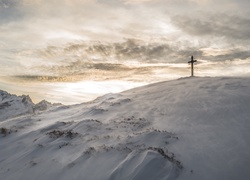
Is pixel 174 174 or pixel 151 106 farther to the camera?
pixel 151 106

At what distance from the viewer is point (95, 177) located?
7.12 metres

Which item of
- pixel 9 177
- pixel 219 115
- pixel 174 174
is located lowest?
pixel 9 177

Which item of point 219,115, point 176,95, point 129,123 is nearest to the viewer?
point 219,115

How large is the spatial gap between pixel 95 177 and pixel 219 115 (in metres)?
6.19

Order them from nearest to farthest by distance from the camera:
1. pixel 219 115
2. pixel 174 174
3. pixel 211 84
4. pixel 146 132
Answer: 1. pixel 174 174
2. pixel 146 132
3. pixel 219 115
4. pixel 211 84

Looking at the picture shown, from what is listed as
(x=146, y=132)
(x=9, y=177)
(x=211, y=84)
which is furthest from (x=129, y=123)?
(x=211, y=84)

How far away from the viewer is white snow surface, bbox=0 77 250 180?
276 inches

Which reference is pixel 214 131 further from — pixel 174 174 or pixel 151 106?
pixel 151 106

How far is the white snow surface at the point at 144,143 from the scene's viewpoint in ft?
23.0

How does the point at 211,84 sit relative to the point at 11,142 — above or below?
above

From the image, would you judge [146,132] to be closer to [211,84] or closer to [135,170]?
[135,170]

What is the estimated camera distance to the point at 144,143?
343 inches

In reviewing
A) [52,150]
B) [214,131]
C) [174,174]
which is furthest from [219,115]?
[52,150]

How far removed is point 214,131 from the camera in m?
8.95
